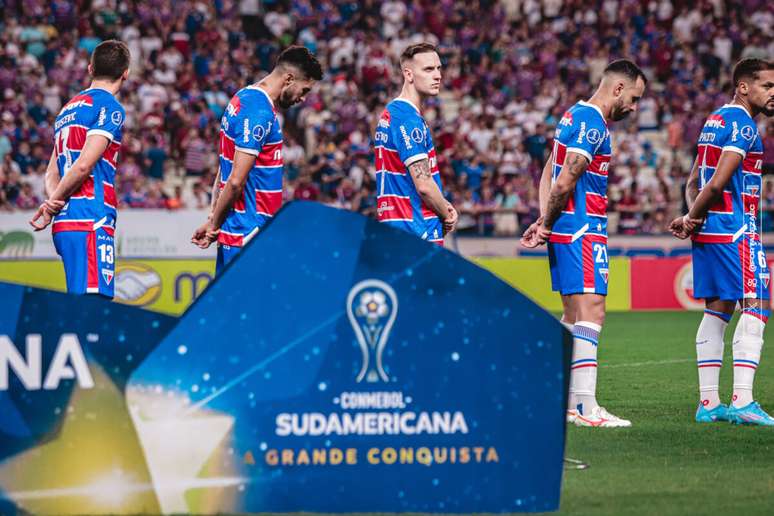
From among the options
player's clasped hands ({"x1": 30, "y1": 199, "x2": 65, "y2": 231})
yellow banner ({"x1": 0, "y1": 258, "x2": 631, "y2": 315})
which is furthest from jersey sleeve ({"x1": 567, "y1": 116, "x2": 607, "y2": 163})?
yellow banner ({"x1": 0, "y1": 258, "x2": 631, "y2": 315})

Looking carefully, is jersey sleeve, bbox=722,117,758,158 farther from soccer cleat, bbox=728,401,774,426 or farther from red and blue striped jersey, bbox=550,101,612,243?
soccer cleat, bbox=728,401,774,426

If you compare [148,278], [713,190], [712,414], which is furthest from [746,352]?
[148,278]

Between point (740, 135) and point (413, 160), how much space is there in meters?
2.03

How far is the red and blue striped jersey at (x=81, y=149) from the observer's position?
7035mm

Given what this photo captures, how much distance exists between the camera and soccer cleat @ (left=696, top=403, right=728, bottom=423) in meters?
7.69

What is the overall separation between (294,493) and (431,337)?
0.75m

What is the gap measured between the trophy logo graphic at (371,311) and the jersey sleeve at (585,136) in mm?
3192

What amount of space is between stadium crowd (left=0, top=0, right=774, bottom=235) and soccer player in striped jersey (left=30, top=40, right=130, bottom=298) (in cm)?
1328

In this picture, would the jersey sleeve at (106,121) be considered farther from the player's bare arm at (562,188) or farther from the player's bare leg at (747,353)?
the player's bare leg at (747,353)

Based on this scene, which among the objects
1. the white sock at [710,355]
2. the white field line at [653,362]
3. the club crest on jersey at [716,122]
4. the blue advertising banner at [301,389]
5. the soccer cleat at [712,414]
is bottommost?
the white field line at [653,362]

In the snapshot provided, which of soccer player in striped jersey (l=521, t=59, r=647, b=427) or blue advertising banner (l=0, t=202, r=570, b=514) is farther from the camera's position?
soccer player in striped jersey (l=521, t=59, r=647, b=427)

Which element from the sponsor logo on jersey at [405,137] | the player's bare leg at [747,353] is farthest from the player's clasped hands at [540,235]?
the player's bare leg at [747,353]

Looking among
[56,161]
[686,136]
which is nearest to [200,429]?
[56,161]

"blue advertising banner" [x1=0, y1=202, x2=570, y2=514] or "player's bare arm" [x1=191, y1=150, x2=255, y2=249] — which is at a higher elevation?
"player's bare arm" [x1=191, y1=150, x2=255, y2=249]
